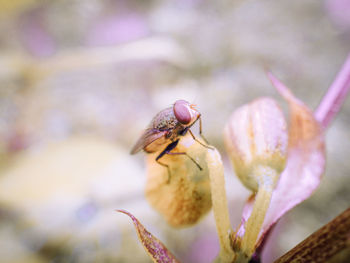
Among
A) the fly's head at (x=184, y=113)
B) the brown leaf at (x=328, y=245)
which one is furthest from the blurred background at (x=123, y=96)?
the brown leaf at (x=328, y=245)

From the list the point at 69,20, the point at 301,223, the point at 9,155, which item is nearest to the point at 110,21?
the point at 69,20

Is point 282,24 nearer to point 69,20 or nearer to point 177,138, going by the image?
point 69,20

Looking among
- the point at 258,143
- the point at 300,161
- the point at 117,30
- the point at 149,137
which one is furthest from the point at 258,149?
the point at 117,30

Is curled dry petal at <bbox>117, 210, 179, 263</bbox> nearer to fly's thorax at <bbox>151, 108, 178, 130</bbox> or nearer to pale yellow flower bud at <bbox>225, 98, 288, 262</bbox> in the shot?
pale yellow flower bud at <bbox>225, 98, 288, 262</bbox>

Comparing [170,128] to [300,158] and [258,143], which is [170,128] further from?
[300,158]

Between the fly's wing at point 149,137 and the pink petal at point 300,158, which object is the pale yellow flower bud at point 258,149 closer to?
the pink petal at point 300,158

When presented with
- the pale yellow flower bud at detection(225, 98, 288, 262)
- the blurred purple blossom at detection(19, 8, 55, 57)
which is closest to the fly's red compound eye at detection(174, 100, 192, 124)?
the pale yellow flower bud at detection(225, 98, 288, 262)
